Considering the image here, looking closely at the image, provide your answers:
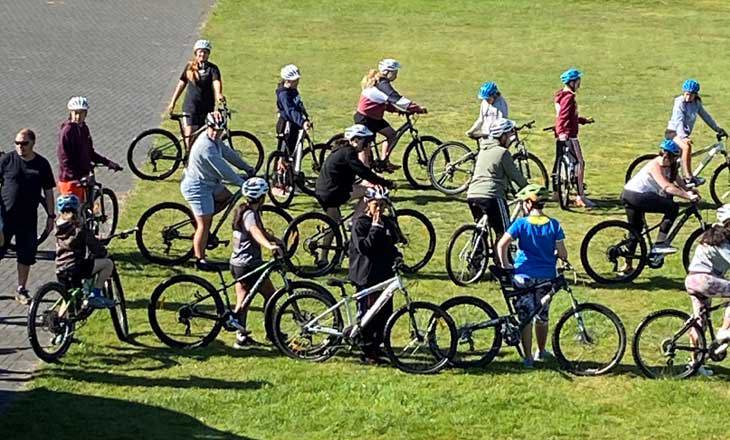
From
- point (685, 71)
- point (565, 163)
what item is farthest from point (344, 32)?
point (565, 163)

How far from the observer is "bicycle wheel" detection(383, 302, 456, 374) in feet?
37.1

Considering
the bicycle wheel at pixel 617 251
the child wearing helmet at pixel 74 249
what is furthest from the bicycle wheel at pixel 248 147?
the child wearing helmet at pixel 74 249

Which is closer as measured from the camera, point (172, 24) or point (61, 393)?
point (61, 393)

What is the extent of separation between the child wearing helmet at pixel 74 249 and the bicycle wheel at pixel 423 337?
9.16 feet

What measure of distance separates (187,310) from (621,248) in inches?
217

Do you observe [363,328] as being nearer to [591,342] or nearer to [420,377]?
[420,377]

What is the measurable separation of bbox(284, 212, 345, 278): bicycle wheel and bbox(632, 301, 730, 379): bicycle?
14.0ft

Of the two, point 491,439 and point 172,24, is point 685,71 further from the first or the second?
point 491,439

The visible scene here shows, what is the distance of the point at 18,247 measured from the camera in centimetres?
1280

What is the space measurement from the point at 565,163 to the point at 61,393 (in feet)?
30.1

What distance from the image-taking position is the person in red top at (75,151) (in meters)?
14.2

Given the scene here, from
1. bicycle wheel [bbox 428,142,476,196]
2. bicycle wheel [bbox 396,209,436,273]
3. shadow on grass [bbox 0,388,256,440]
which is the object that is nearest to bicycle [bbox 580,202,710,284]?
bicycle wheel [bbox 396,209,436,273]

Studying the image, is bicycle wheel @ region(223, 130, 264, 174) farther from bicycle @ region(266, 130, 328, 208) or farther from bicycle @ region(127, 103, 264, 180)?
bicycle @ region(266, 130, 328, 208)

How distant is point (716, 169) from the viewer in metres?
18.3
